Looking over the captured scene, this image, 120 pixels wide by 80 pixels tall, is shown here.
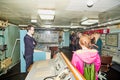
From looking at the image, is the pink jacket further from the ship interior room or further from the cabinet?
the cabinet

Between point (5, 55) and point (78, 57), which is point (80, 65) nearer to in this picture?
point (78, 57)

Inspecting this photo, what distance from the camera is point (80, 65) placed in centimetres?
229

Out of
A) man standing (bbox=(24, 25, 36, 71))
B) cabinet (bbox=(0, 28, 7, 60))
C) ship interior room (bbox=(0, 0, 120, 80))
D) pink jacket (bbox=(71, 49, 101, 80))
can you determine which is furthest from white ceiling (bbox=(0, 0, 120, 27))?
pink jacket (bbox=(71, 49, 101, 80))

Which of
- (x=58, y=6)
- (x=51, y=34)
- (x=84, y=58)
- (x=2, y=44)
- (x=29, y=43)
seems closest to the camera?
(x=84, y=58)

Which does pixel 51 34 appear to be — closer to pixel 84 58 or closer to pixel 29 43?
pixel 29 43

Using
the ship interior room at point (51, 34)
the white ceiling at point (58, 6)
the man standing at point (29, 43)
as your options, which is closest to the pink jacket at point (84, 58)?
the ship interior room at point (51, 34)

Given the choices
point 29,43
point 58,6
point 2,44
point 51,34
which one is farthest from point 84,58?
point 51,34

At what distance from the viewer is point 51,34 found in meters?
9.84

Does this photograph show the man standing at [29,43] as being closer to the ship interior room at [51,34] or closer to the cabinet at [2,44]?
the ship interior room at [51,34]

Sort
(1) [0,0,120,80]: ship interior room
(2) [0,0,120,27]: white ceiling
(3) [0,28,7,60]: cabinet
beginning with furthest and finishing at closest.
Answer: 1. (3) [0,28,7,60]: cabinet
2. (2) [0,0,120,27]: white ceiling
3. (1) [0,0,120,80]: ship interior room

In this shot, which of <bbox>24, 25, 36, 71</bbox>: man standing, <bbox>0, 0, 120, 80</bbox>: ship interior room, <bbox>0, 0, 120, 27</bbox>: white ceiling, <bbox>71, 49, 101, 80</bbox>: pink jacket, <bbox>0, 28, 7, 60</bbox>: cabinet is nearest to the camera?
<bbox>71, 49, 101, 80</bbox>: pink jacket

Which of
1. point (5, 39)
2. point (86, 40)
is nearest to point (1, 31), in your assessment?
point (5, 39)

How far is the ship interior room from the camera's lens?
9.20 feet

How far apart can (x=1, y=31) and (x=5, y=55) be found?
44.2 inches
